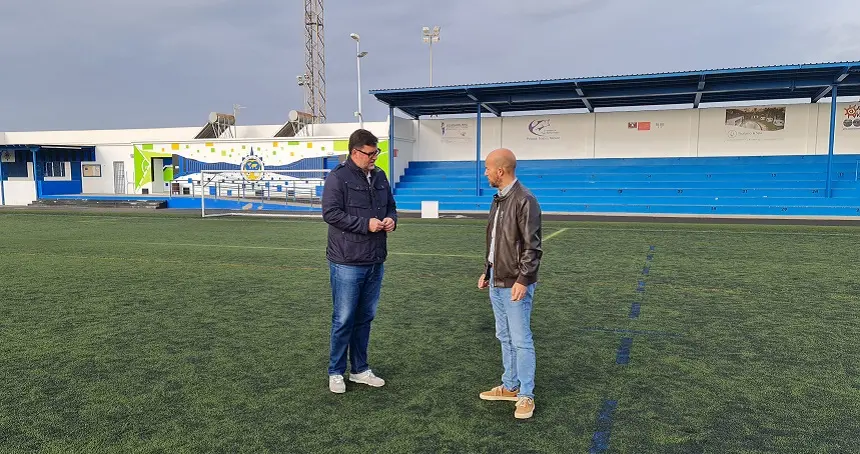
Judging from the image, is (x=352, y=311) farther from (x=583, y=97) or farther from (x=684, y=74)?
(x=583, y=97)

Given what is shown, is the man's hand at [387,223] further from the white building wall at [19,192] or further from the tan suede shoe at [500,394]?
the white building wall at [19,192]

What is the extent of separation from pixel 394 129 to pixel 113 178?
839 inches

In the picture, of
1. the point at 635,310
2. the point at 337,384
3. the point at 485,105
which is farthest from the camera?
the point at 485,105

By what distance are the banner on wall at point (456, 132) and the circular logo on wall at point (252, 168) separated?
9169 millimetres

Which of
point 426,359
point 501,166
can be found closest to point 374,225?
point 501,166

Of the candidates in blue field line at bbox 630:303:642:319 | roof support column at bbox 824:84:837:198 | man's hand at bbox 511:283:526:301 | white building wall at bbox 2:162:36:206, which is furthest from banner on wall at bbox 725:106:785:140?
white building wall at bbox 2:162:36:206

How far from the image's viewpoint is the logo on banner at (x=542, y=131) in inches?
1097

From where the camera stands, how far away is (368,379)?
432 cm

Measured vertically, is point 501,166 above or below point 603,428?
above

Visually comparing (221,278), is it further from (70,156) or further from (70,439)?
(70,156)

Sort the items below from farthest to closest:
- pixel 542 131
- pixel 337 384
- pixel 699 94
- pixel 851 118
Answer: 1. pixel 542 131
2. pixel 851 118
3. pixel 699 94
4. pixel 337 384

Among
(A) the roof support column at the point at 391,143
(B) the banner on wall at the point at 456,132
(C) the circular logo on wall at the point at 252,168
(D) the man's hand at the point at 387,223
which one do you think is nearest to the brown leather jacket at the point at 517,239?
(D) the man's hand at the point at 387,223

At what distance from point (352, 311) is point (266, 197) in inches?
865

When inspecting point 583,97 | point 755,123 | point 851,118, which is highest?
point 583,97
